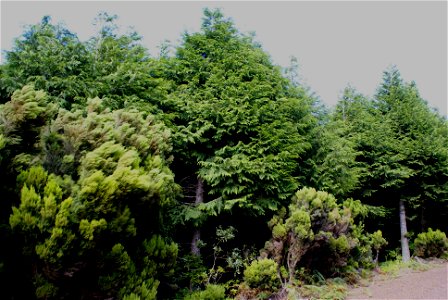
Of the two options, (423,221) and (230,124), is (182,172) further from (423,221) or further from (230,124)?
(423,221)

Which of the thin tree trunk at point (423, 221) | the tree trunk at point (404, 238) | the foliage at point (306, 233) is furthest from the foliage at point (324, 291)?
the thin tree trunk at point (423, 221)

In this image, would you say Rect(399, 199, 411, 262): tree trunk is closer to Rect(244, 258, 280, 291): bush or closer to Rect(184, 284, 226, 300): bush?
Rect(244, 258, 280, 291): bush

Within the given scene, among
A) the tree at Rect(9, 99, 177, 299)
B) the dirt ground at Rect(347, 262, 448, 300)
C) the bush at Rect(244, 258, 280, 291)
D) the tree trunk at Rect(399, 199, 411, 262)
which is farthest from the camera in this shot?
the tree trunk at Rect(399, 199, 411, 262)

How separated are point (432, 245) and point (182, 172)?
466 inches

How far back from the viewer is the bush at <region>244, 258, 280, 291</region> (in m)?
6.89

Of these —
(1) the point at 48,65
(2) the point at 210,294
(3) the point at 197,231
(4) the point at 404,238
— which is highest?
(1) the point at 48,65

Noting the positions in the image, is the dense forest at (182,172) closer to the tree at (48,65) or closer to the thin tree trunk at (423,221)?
the tree at (48,65)

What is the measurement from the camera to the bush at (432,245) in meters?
12.9

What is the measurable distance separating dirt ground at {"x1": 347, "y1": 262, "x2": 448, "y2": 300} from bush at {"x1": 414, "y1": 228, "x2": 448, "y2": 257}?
361 cm

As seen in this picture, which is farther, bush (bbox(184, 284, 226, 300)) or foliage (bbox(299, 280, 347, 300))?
foliage (bbox(299, 280, 347, 300))

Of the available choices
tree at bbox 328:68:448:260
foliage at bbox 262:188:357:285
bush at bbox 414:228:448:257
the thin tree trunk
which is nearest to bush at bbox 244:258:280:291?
foliage at bbox 262:188:357:285

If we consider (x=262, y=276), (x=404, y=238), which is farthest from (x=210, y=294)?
(x=404, y=238)

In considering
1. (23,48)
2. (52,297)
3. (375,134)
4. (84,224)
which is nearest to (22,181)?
(84,224)

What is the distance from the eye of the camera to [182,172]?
908 centimetres
